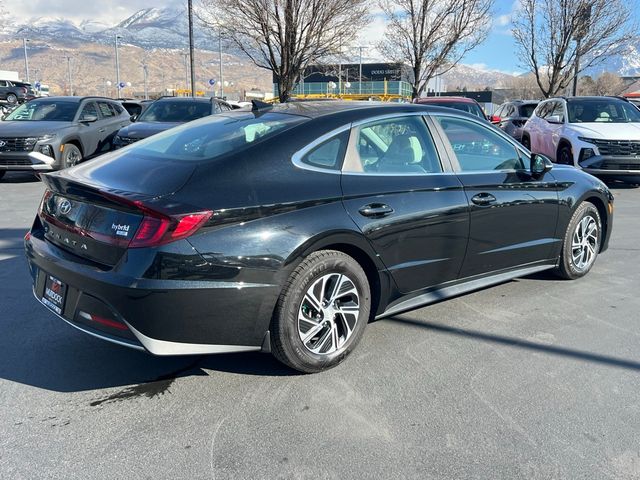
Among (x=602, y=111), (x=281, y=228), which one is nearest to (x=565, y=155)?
(x=602, y=111)

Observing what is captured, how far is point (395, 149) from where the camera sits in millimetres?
4125

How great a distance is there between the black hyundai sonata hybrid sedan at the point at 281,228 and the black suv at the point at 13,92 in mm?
42966

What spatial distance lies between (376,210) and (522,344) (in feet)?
4.70

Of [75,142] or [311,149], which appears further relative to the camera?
[75,142]

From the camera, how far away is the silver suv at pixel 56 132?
427 inches

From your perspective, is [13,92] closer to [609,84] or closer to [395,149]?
[395,149]

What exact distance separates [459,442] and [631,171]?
9994 mm

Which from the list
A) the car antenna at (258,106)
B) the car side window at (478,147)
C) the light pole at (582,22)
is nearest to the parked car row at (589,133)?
the car side window at (478,147)

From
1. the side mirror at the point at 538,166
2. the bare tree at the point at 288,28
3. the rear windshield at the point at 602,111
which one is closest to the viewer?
the side mirror at the point at 538,166

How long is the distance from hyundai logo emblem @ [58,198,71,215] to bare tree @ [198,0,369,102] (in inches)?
518

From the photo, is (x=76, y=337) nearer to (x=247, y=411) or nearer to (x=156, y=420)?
(x=156, y=420)

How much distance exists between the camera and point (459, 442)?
114 inches

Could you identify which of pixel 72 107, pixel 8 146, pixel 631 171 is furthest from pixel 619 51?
pixel 8 146

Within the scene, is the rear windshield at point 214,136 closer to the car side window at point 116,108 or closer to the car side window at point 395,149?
the car side window at point 395,149
